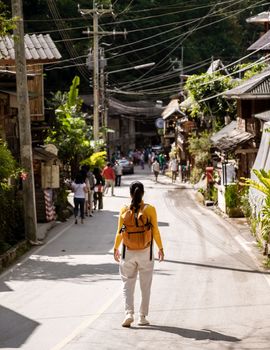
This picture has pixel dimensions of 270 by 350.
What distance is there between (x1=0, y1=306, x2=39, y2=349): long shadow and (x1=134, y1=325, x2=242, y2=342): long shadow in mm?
1644

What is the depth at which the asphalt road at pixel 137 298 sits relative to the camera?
10.2 metres

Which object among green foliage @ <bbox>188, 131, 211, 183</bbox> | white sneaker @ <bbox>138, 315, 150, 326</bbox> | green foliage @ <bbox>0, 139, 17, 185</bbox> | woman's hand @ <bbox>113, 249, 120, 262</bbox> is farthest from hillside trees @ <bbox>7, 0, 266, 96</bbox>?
white sneaker @ <bbox>138, 315, 150, 326</bbox>

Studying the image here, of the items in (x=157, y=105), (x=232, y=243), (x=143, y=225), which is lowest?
(x=232, y=243)

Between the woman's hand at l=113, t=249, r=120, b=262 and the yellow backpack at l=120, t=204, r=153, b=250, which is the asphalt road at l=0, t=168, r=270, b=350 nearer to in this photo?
the woman's hand at l=113, t=249, r=120, b=262

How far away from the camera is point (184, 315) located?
11742 millimetres

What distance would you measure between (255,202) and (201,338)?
13283mm

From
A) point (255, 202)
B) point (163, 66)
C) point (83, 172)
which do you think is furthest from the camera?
point (163, 66)

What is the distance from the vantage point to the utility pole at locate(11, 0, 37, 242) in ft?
68.9

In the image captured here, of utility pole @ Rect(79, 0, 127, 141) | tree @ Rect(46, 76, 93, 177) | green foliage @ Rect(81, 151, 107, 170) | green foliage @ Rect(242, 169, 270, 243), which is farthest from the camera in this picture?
utility pole @ Rect(79, 0, 127, 141)

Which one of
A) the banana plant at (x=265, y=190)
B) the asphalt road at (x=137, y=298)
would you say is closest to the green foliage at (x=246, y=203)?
the asphalt road at (x=137, y=298)

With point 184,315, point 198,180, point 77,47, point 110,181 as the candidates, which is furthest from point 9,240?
point 77,47

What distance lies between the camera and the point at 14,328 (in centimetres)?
1109

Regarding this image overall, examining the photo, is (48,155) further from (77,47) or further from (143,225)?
(77,47)

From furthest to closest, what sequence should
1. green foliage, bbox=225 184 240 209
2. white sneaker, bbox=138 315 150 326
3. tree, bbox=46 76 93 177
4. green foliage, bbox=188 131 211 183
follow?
1. green foliage, bbox=188 131 211 183
2. tree, bbox=46 76 93 177
3. green foliage, bbox=225 184 240 209
4. white sneaker, bbox=138 315 150 326
